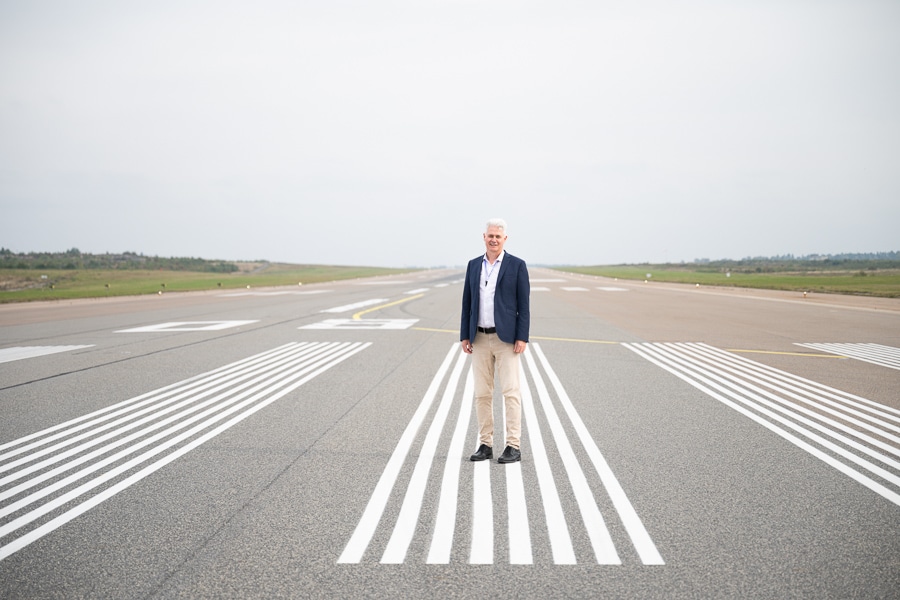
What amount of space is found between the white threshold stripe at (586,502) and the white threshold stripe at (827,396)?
3500 mm

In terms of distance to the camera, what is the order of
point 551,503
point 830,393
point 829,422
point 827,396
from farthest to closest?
point 830,393 → point 827,396 → point 829,422 → point 551,503

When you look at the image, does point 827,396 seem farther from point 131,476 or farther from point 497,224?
point 131,476

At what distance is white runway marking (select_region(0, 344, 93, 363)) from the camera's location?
10580 mm

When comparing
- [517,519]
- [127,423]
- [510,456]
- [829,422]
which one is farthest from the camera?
[127,423]

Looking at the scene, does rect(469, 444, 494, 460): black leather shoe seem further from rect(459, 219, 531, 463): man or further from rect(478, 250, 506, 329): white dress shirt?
rect(478, 250, 506, 329): white dress shirt

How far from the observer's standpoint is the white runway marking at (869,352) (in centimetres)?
957

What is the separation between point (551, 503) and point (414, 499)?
41.9 inches

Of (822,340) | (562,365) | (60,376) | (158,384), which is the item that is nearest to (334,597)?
(158,384)

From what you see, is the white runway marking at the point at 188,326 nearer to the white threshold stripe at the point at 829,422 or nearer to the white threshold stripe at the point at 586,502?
the white threshold stripe at the point at 586,502

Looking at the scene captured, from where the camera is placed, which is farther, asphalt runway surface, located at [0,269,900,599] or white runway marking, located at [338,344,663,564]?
white runway marking, located at [338,344,663,564]

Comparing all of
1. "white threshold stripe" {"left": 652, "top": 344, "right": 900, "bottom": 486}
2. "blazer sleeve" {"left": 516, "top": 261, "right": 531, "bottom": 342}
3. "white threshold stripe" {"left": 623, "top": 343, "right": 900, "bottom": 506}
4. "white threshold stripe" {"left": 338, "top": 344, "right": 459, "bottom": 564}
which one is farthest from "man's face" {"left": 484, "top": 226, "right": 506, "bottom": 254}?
"white threshold stripe" {"left": 652, "top": 344, "right": 900, "bottom": 486}

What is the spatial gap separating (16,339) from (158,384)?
9095 mm

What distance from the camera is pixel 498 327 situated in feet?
15.2

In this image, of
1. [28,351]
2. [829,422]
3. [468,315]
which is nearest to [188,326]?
[28,351]
